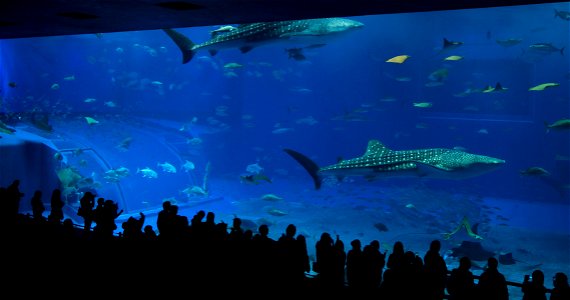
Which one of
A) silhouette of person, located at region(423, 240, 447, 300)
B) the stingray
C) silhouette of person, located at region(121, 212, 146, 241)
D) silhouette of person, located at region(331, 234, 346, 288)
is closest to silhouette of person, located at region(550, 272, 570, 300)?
silhouette of person, located at region(423, 240, 447, 300)

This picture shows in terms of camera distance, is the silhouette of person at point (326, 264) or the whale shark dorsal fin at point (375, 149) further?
the whale shark dorsal fin at point (375, 149)

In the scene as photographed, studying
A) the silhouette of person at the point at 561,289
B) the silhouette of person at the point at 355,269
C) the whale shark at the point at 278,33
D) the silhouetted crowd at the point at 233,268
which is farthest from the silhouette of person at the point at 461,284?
the whale shark at the point at 278,33

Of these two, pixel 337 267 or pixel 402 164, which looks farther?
pixel 402 164

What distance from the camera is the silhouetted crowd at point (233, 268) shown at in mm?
3326

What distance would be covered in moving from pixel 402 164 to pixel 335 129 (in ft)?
97.7

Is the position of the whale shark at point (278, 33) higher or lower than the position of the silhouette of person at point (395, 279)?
higher

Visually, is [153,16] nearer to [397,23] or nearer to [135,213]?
[135,213]

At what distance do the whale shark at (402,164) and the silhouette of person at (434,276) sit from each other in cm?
339

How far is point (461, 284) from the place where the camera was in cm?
328

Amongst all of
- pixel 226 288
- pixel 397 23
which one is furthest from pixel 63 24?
pixel 397 23

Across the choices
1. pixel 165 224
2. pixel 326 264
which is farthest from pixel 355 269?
pixel 165 224

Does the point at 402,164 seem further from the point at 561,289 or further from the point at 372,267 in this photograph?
the point at 561,289

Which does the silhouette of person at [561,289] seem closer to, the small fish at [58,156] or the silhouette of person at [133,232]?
the silhouette of person at [133,232]

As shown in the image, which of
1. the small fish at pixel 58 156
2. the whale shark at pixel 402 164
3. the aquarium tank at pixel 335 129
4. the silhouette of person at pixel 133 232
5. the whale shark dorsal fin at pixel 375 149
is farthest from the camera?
the small fish at pixel 58 156
